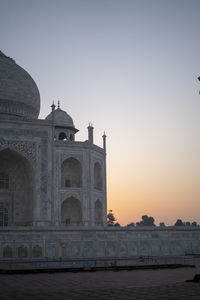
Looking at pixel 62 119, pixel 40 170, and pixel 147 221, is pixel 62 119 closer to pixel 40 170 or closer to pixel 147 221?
pixel 40 170

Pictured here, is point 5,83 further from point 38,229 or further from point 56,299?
point 56,299

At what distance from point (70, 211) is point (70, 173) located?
285 cm

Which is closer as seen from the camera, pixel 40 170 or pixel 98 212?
pixel 40 170

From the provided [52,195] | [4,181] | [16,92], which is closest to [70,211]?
[52,195]

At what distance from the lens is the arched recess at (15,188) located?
26.9 meters

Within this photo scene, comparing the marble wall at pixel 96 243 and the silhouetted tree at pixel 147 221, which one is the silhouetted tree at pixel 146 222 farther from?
the marble wall at pixel 96 243

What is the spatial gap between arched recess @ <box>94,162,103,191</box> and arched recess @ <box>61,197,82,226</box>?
2.44m

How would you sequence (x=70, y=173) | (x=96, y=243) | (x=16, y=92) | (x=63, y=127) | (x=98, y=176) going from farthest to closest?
(x=63, y=127), (x=98, y=176), (x=16, y=92), (x=70, y=173), (x=96, y=243)

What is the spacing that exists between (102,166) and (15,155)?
6990 mm

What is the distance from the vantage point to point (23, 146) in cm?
2636

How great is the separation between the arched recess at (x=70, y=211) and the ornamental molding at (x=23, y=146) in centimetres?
436

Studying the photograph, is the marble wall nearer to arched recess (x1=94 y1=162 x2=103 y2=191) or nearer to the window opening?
the window opening

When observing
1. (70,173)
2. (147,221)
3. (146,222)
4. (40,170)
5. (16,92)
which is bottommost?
(146,222)

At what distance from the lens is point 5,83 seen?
99.0ft
